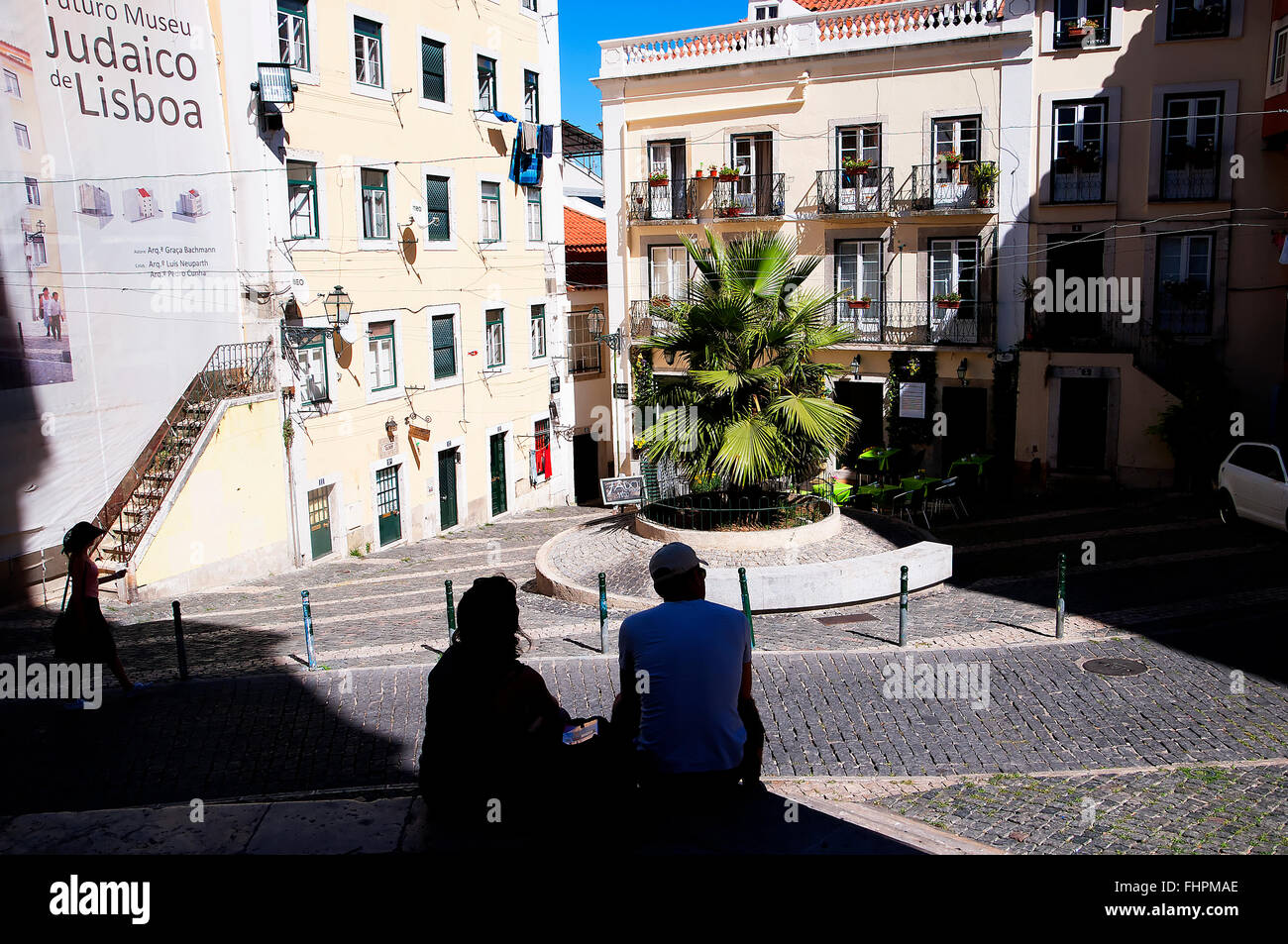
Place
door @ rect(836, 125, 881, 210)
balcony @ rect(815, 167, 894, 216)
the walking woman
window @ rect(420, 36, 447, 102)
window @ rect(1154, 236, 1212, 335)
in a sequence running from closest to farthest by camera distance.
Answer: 1. the walking woman
2. window @ rect(1154, 236, 1212, 335)
3. window @ rect(420, 36, 447, 102)
4. balcony @ rect(815, 167, 894, 216)
5. door @ rect(836, 125, 881, 210)

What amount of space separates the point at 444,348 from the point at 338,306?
4779mm

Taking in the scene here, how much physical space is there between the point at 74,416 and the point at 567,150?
27.1 m

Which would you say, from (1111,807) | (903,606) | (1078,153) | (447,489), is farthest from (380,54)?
(1111,807)

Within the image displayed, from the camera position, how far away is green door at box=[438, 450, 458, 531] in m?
28.1

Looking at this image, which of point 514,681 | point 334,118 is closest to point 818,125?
Answer: point 334,118

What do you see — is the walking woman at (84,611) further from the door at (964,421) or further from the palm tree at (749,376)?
the door at (964,421)

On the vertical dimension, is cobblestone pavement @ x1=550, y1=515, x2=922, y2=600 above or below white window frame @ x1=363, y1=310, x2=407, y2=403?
below

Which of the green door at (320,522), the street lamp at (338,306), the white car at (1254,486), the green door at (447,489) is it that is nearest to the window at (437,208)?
the street lamp at (338,306)

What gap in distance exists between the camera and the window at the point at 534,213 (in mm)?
31391

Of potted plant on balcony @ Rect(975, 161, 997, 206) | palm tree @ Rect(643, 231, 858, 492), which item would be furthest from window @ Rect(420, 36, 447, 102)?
palm tree @ Rect(643, 231, 858, 492)

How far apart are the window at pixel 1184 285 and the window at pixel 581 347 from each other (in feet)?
53.7

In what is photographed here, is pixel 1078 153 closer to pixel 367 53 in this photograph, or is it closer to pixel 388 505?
pixel 367 53

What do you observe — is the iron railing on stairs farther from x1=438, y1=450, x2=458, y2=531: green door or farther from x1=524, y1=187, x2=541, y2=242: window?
x1=524, y1=187, x2=541, y2=242: window

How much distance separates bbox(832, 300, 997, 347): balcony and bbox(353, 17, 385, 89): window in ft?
39.9
